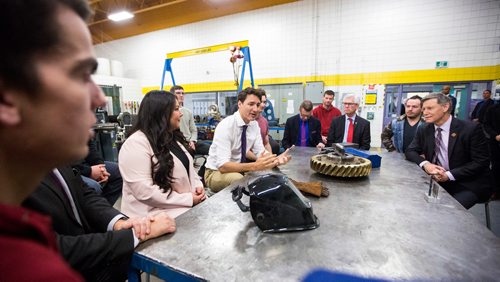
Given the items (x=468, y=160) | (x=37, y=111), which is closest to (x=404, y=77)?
(x=468, y=160)

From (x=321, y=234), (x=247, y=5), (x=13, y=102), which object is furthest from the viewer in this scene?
(x=247, y=5)

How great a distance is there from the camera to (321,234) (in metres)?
0.96

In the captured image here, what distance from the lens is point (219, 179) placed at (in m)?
2.29

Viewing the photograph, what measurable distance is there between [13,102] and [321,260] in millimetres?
851

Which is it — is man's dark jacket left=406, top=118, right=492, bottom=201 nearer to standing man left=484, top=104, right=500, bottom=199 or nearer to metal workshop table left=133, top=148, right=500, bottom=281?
metal workshop table left=133, top=148, right=500, bottom=281

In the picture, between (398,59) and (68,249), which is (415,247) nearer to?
(68,249)

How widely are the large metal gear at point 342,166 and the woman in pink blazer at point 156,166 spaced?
0.86 m

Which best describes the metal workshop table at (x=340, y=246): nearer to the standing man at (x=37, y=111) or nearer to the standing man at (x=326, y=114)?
the standing man at (x=37, y=111)

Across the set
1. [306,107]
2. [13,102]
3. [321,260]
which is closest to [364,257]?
[321,260]

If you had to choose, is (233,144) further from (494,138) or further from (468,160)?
(494,138)

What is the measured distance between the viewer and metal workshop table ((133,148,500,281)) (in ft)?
2.44

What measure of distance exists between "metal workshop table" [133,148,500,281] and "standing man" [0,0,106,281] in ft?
1.62

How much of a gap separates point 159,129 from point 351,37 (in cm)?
575

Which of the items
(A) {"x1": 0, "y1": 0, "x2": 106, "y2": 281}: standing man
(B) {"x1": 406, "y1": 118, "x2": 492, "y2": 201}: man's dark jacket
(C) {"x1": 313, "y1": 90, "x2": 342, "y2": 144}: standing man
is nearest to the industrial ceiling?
(C) {"x1": 313, "y1": 90, "x2": 342, "y2": 144}: standing man
